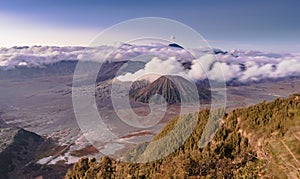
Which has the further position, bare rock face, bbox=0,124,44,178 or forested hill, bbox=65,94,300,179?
bare rock face, bbox=0,124,44,178

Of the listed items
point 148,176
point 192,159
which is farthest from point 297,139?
point 148,176

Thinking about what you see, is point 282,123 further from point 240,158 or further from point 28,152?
point 28,152

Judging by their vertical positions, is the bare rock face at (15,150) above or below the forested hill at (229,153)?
below

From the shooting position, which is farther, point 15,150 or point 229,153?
point 15,150

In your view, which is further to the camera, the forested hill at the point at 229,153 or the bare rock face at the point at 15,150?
the bare rock face at the point at 15,150

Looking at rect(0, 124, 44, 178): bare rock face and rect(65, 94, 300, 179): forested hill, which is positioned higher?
rect(65, 94, 300, 179): forested hill

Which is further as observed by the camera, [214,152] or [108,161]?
[108,161]

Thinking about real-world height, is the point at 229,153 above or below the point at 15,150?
above

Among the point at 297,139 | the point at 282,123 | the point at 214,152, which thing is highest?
the point at 297,139
